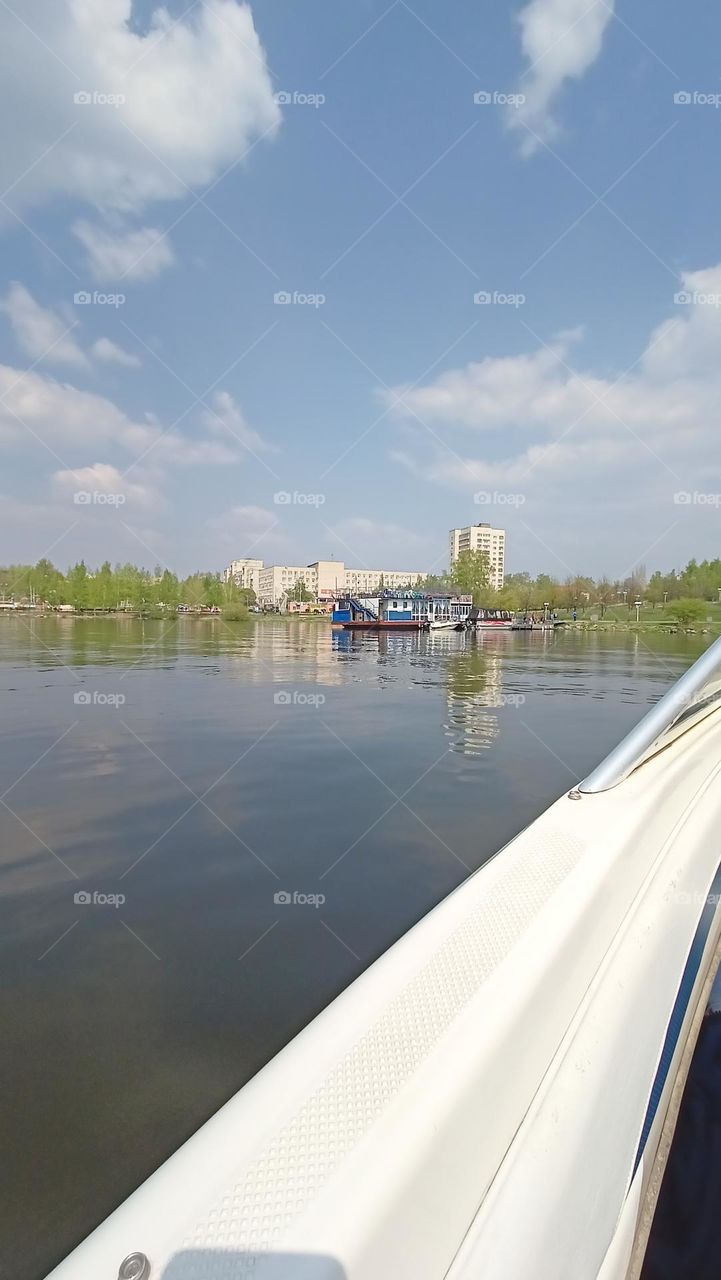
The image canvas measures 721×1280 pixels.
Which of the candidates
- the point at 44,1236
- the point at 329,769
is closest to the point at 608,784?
the point at 44,1236

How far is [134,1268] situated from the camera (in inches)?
29.9

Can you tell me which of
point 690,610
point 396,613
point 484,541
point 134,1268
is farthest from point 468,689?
point 484,541

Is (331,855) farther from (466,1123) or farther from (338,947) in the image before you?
(466,1123)
